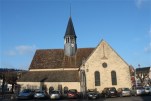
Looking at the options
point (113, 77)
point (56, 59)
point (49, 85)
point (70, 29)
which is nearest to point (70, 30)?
point (70, 29)

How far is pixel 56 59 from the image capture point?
4931 cm

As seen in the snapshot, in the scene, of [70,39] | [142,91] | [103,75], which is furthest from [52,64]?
[142,91]

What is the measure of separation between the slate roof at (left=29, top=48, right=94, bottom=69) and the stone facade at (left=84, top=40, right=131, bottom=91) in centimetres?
412

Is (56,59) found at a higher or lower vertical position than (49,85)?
higher

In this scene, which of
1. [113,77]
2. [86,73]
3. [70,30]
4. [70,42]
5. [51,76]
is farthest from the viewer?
[70,30]

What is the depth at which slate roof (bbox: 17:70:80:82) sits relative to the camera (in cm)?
4447

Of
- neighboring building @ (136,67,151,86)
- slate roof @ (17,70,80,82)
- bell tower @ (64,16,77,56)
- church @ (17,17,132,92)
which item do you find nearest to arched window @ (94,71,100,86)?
church @ (17,17,132,92)

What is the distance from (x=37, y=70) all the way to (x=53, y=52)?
5.38 m

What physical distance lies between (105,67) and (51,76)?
402 inches

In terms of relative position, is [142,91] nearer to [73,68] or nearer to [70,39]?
[73,68]

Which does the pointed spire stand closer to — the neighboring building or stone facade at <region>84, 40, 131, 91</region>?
stone facade at <region>84, 40, 131, 91</region>

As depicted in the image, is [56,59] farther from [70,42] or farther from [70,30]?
[70,30]

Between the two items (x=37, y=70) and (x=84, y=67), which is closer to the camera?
(x=84, y=67)

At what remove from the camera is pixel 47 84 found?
1758 inches
